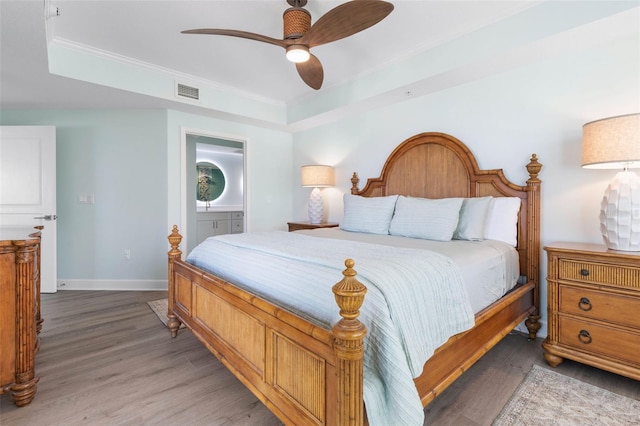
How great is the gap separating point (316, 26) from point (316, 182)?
233 cm

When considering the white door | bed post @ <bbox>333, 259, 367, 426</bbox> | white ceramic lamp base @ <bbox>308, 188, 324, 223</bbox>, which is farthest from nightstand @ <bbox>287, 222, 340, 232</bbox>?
bed post @ <bbox>333, 259, 367, 426</bbox>

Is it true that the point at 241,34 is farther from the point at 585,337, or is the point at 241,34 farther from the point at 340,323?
the point at 585,337

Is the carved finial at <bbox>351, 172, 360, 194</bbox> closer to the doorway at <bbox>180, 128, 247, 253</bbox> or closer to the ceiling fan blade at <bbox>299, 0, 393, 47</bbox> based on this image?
the ceiling fan blade at <bbox>299, 0, 393, 47</bbox>

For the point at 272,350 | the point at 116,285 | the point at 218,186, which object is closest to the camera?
the point at 272,350

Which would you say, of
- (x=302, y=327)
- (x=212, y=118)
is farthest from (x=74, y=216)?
(x=302, y=327)

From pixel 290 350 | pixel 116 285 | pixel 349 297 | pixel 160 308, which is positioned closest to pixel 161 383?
pixel 290 350

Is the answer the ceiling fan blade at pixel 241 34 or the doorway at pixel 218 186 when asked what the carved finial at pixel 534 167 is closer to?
the ceiling fan blade at pixel 241 34

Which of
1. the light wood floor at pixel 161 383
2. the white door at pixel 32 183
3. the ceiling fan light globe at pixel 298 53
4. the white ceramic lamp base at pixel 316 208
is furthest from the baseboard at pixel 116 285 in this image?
the ceiling fan light globe at pixel 298 53

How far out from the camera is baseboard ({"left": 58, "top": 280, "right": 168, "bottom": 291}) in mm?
3885

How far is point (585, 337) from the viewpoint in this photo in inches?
75.7

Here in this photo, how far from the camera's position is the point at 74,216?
390 cm

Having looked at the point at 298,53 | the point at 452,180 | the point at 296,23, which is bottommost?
the point at 452,180

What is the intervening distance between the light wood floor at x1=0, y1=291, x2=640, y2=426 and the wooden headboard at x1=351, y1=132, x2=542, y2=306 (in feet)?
2.73

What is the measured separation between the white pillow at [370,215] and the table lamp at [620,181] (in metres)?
1.49
